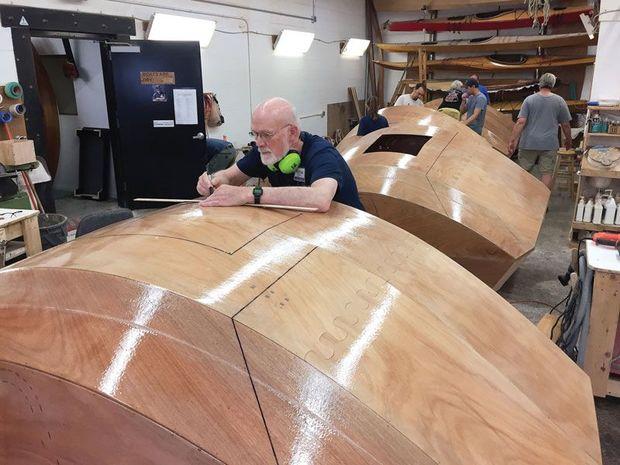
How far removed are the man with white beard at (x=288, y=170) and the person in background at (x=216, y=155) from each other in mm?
4436

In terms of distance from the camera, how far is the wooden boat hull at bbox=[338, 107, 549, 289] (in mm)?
3746

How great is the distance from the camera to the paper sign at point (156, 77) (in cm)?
668

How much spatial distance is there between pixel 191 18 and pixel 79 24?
180 cm

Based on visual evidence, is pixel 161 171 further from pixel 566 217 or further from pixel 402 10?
pixel 402 10

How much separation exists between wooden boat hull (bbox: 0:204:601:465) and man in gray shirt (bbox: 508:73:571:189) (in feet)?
17.2

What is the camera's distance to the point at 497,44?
11453 mm

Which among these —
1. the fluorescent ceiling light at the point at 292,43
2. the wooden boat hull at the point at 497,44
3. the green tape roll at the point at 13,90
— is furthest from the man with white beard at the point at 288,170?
the wooden boat hull at the point at 497,44

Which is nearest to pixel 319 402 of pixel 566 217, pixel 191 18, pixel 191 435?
pixel 191 435

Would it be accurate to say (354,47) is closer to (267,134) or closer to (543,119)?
(543,119)

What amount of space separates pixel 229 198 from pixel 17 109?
389 cm

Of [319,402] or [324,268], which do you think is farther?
[324,268]

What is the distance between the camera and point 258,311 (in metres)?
1.36

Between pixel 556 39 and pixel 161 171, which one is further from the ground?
pixel 556 39

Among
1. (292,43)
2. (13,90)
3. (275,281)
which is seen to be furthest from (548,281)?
(292,43)
